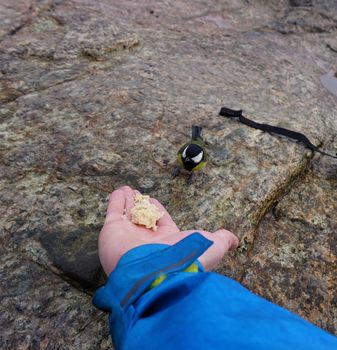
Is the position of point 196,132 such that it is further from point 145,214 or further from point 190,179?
point 145,214

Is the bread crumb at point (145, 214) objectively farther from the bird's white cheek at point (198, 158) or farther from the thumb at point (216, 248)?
the bird's white cheek at point (198, 158)

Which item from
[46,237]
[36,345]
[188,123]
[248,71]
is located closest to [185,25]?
[248,71]

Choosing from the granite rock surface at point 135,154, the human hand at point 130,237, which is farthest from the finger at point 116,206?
the granite rock surface at point 135,154

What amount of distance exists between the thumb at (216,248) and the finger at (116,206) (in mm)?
475

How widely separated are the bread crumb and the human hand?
26 mm

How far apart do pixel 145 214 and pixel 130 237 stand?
0.24 meters

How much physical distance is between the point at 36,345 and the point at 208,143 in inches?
78.2

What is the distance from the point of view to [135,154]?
10.4 ft

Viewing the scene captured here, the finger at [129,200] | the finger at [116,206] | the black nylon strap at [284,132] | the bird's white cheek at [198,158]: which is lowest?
the black nylon strap at [284,132]

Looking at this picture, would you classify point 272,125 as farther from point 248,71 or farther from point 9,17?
point 9,17

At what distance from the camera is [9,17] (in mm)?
4602

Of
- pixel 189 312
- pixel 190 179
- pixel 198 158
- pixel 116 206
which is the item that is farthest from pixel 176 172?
pixel 189 312

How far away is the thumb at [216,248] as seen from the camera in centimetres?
189

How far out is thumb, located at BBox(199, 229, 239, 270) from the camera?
189 cm
